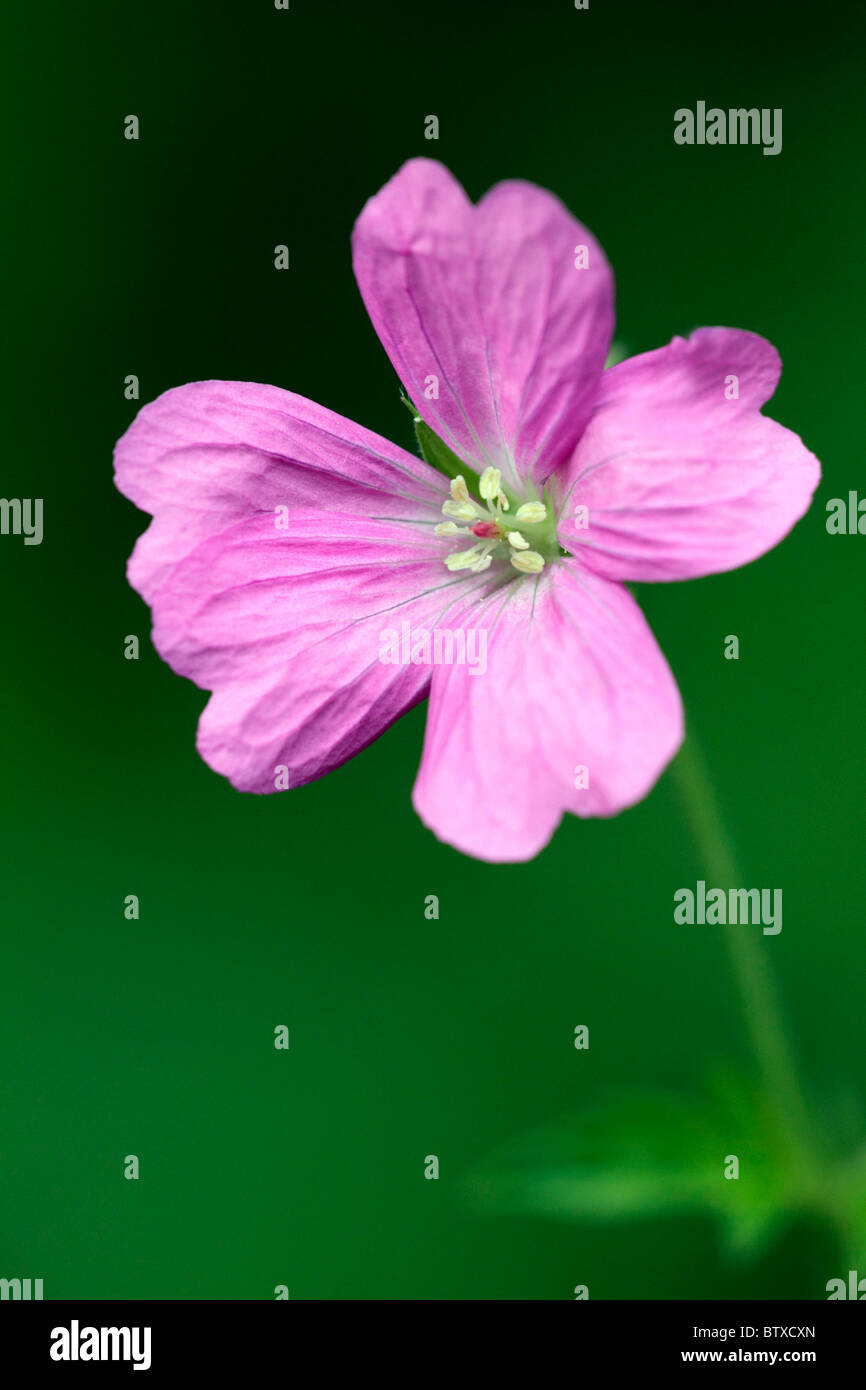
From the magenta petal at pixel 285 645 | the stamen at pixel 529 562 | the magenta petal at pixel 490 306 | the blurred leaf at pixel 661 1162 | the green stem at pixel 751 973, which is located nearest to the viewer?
the magenta petal at pixel 490 306

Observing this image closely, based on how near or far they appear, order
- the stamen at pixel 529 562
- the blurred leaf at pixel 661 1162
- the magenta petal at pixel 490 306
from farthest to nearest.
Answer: the blurred leaf at pixel 661 1162 < the stamen at pixel 529 562 < the magenta petal at pixel 490 306

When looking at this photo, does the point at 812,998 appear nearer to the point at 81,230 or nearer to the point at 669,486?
the point at 669,486

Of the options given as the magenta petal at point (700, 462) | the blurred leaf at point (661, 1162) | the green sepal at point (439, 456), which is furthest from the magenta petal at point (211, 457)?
the blurred leaf at point (661, 1162)

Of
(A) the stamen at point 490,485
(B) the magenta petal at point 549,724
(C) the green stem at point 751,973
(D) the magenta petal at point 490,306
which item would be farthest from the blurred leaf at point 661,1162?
(D) the magenta petal at point 490,306

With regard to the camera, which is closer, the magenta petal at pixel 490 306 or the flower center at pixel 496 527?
the magenta petal at pixel 490 306

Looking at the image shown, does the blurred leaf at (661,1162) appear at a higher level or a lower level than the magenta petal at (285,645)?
lower

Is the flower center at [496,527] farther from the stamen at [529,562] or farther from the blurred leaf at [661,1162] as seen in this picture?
the blurred leaf at [661,1162]

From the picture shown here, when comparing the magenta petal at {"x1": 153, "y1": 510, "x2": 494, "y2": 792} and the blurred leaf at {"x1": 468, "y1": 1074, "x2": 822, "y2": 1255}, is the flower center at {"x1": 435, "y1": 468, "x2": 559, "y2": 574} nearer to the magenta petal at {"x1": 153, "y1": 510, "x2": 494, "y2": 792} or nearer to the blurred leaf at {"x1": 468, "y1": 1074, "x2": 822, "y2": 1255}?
the magenta petal at {"x1": 153, "y1": 510, "x2": 494, "y2": 792}

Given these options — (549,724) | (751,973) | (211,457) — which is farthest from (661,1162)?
(211,457)

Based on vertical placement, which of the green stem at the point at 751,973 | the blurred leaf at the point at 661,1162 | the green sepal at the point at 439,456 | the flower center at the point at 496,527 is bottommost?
the blurred leaf at the point at 661,1162
